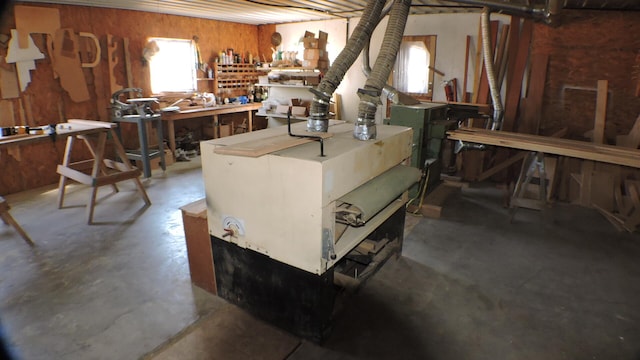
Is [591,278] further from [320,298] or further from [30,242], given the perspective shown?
[30,242]

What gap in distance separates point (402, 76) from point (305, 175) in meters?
4.56

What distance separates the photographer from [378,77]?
251 centimetres

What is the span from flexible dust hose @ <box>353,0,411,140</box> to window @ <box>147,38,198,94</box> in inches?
165

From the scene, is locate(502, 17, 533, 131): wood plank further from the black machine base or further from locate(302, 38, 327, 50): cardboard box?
the black machine base

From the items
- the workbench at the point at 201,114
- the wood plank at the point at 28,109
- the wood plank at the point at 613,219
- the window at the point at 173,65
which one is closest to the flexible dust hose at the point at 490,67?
the wood plank at the point at 613,219

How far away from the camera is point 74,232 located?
340 cm

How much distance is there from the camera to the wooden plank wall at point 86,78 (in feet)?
14.7

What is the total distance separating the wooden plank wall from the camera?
448 centimetres

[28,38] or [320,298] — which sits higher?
[28,38]

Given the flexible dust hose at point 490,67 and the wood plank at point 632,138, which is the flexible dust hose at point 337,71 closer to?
the flexible dust hose at point 490,67

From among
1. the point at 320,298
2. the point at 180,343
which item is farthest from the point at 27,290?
the point at 320,298

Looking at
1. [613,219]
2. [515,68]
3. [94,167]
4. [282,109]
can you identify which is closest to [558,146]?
[613,219]

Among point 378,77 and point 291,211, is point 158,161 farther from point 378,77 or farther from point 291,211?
point 291,211

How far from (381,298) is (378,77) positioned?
1455 millimetres
